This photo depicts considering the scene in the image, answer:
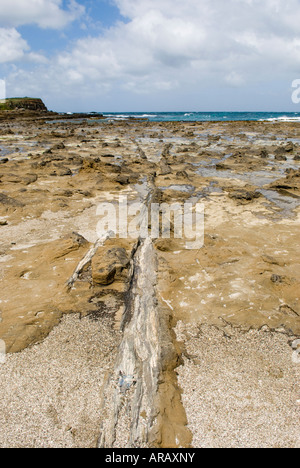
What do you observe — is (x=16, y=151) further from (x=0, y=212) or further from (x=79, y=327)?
(x=79, y=327)

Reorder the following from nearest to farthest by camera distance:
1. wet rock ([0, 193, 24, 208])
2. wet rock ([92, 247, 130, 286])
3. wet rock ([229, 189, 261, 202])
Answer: wet rock ([92, 247, 130, 286])
wet rock ([0, 193, 24, 208])
wet rock ([229, 189, 261, 202])

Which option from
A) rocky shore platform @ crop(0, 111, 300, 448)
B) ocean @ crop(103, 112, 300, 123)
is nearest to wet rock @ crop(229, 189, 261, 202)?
rocky shore platform @ crop(0, 111, 300, 448)

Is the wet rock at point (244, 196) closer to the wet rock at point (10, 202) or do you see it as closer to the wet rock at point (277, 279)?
the wet rock at point (277, 279)

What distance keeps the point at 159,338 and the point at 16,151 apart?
20.0 meters

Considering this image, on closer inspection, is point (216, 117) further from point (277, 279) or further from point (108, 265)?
point (108, 265)

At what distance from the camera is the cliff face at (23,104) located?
74.4 m

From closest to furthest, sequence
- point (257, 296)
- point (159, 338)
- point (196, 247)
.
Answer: point (159, 338)
point (257, 296)
point (196, 247)

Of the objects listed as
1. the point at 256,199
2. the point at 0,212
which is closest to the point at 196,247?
the point at 256,199

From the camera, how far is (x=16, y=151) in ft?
64.3

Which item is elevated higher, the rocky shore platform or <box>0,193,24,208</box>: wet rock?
<box>0,193,24,208</box>: wet rock

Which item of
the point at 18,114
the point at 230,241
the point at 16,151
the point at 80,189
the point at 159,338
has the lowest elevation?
the point at 159,338

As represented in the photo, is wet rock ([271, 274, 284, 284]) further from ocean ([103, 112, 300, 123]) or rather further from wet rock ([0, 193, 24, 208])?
ocean ([103, 112, 300, 123])

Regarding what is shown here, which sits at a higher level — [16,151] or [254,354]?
[16,151]

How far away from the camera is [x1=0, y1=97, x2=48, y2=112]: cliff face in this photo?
244 feet
